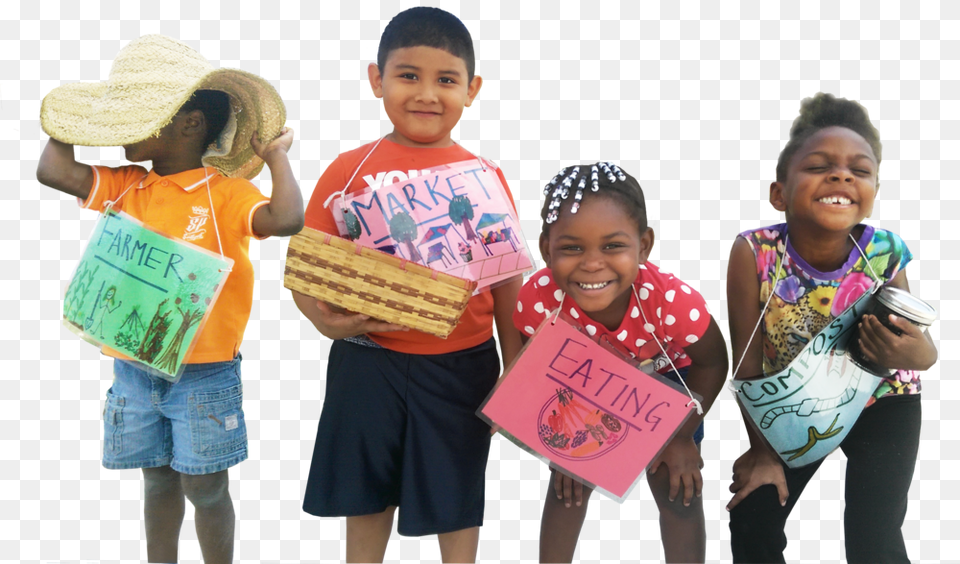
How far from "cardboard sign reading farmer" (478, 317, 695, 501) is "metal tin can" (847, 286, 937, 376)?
51cm

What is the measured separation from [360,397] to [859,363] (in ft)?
4.47

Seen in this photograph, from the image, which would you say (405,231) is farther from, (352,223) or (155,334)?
(155,334)

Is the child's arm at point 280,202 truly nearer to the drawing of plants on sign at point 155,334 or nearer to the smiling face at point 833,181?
the drawing of plants on sign at point 155,334

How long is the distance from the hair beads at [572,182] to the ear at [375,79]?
0.57 m

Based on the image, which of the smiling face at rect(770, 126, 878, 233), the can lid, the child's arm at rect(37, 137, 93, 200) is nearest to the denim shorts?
the child's arm at rect(37, 137, 93, 200)

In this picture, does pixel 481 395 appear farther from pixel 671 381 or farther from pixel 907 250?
pixel 907 250

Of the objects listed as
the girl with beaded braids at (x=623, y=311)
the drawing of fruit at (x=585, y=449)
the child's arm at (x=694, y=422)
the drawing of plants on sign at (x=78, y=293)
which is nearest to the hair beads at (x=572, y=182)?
the girl with beaded braids at (x=623, y=311)

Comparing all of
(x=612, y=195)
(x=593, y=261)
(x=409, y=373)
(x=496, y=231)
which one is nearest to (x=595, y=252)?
(x=593, y=261)

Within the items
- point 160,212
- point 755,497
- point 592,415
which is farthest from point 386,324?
point 755,497

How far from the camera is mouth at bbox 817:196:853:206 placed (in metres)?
2.10

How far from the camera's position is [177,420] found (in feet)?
7.32

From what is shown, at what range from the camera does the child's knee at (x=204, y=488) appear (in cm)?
224

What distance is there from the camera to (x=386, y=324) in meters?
2.08

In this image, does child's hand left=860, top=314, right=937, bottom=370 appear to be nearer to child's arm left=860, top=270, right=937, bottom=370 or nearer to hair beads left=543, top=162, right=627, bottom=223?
child's arm left=860, top=270, right=937, bottom=370
